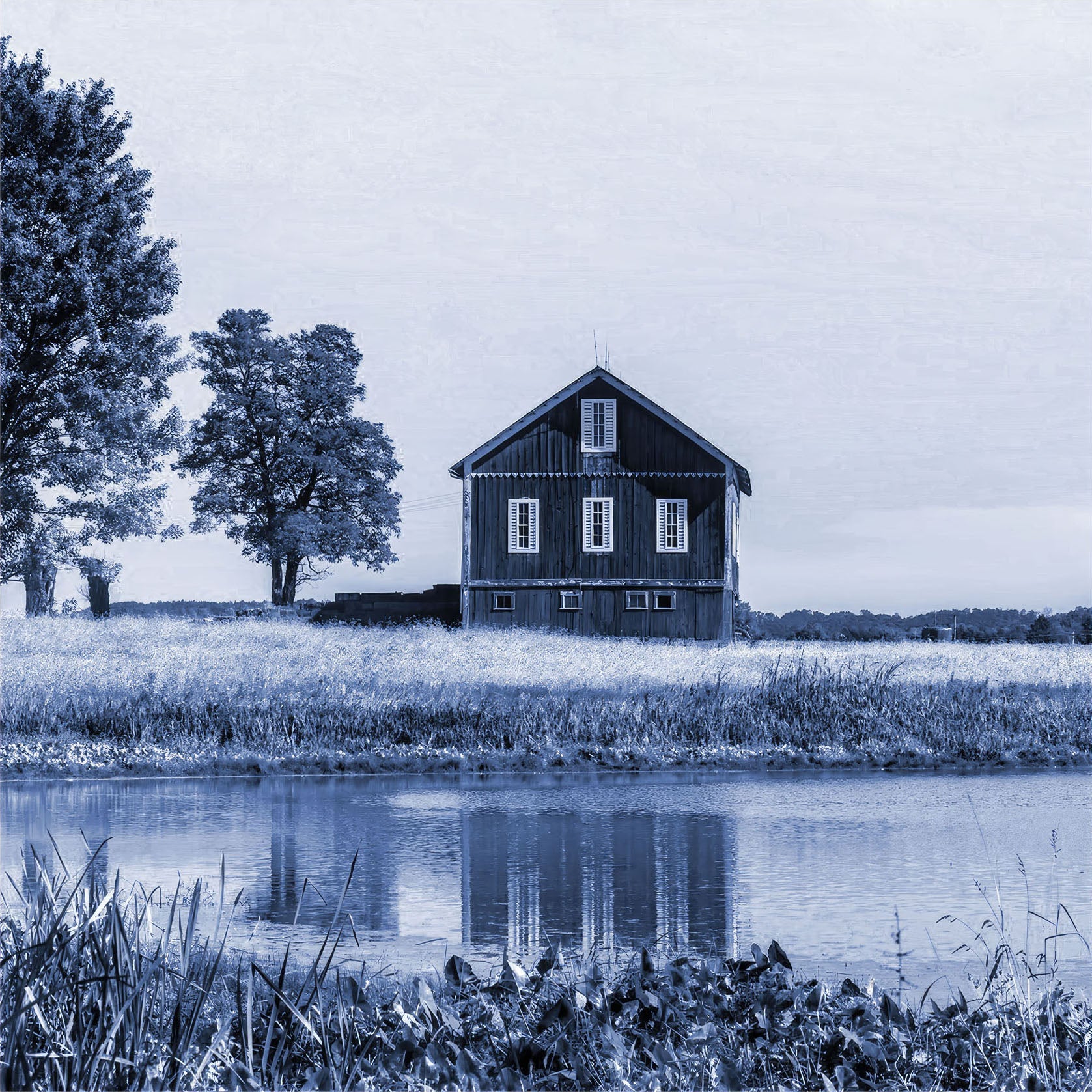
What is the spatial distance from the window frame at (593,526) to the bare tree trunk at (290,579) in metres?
17.9

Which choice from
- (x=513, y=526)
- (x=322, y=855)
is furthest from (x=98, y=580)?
(x=322, y=855)

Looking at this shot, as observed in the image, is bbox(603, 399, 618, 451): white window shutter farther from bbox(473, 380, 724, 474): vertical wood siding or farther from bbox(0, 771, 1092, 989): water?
bbox(0, 771, 1092, 989): water

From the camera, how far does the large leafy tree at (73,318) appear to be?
137 ft

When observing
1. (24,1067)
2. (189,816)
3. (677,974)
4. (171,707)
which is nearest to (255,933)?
(677,974)

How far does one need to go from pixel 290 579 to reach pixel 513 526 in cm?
1684

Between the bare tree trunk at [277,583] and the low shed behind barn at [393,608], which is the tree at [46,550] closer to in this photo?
the low shed behind barn at [393,608]

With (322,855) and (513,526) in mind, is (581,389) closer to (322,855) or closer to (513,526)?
(513,526)

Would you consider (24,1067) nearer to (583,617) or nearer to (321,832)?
(321,832)

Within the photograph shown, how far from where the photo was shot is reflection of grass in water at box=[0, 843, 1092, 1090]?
5.25 metres

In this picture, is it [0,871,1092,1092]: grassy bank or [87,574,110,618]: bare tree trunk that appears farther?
[87,574,110,618]: bare tree trunk

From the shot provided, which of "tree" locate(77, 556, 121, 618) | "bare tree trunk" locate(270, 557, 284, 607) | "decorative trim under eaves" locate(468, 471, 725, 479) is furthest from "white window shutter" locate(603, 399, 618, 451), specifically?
"bare tree trunk" locate(270, 557, 284, 607)

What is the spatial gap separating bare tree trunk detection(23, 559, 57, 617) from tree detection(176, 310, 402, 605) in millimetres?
10842

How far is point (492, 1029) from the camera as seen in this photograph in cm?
611

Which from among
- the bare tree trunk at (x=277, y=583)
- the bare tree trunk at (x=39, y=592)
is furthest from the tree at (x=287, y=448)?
the bare tree trunk at (x=39, y=592)
